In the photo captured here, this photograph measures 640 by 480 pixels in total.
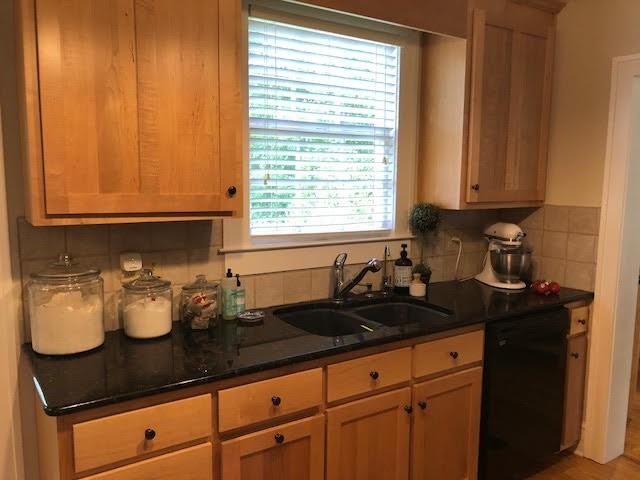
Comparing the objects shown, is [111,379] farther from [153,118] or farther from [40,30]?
[40,30]

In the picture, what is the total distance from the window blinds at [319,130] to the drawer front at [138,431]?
0.94 m

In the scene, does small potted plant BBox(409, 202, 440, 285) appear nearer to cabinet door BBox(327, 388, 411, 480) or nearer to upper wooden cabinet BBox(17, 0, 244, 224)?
cabinet door BBox(327, 388, 411, 480)

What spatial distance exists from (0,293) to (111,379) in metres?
0.56

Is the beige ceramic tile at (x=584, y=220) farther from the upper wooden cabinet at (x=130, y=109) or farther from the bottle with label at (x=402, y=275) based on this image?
the upper wooden cabinet at (x=130, y=109)

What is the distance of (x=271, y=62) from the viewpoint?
2264mm

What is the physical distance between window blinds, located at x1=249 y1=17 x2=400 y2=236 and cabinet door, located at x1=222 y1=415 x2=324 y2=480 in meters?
0.89

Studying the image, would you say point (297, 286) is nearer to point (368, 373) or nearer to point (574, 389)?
point (368, 373)

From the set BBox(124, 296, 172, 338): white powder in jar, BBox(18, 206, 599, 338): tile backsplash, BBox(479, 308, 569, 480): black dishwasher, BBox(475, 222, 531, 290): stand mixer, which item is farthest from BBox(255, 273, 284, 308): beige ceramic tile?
BBox(475, 222, 531, 290): stand mixer

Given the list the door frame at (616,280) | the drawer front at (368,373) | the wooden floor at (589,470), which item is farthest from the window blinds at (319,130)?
the wooden floor at (589,470)

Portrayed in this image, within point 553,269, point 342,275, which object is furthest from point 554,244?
point 342,275

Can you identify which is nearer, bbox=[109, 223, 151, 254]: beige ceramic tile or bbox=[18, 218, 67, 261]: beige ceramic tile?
bbox=[18, 218, 67, 261]: beige ceramic tile

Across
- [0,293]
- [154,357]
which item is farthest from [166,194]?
[0,293]

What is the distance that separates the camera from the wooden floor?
2.69m

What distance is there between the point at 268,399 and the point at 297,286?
2.59 feet
